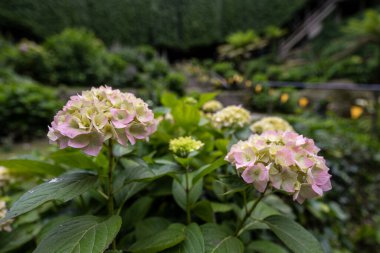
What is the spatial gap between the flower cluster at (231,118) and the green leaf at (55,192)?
68 cm

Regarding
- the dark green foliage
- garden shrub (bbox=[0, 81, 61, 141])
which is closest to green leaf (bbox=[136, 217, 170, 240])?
garden shrub (bbox=[0, 81, 61, 141])

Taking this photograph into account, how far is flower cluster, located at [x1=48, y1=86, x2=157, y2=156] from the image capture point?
70 cm

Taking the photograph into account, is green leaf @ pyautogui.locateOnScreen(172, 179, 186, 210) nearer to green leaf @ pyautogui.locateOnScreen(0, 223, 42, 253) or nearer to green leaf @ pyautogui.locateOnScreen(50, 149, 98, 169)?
green leaf @ pyautogui.locateOnScreen(50, 149, 98, 169)

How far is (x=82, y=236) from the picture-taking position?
0.67 meters

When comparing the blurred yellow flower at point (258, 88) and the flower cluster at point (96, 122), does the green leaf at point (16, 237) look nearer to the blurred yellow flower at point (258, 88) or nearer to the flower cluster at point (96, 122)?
the flower cluster at point (96, 122)

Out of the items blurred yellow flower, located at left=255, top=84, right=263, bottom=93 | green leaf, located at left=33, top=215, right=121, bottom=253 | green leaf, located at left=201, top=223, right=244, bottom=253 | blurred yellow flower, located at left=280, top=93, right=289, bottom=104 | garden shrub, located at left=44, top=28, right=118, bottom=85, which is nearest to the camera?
green leaf, located at left=33, top=215, right=121, bottom=253

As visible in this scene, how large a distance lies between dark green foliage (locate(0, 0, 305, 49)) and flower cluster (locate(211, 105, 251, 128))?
464 inches

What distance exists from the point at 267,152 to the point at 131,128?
371 millimetres

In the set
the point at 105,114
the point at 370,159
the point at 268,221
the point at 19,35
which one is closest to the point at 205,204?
the point at 268,221

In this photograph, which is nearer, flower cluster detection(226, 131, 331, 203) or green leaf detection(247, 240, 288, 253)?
flower cluster detection(226, 131, 331, 203)

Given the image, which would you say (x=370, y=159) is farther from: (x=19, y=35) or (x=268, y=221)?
(x=19, y=35)

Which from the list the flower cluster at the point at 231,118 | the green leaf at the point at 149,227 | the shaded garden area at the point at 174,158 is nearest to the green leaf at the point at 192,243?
the shaded garden area at the point at 174,158

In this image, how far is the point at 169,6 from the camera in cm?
1462

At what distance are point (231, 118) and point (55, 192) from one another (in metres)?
0.82
